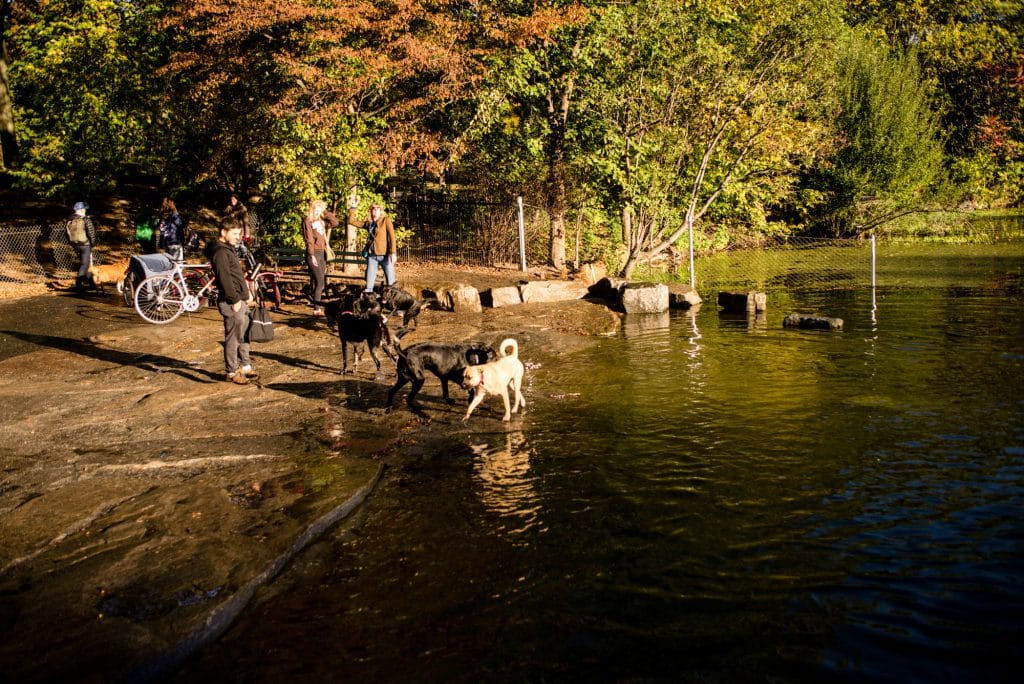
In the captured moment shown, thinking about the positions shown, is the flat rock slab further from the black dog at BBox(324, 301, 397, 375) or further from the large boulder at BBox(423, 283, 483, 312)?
the black dog at BBox(324, 301, 397, 375)

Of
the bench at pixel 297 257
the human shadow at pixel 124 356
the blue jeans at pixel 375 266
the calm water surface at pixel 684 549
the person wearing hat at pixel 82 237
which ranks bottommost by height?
the calm water surface at pixel 684 549

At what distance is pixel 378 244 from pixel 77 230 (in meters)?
7.69

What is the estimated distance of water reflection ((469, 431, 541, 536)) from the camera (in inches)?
253

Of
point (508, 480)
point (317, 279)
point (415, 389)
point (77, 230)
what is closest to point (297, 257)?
point (317, 279)

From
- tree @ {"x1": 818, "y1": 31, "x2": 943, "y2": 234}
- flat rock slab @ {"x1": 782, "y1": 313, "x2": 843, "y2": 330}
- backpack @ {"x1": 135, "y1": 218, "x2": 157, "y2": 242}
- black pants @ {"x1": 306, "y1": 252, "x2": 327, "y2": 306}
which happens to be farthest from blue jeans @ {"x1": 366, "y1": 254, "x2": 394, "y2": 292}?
tree @ {"x1": 818, "y1": 31, "x2": 943, "y2": 234}

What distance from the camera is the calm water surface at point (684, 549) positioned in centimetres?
456

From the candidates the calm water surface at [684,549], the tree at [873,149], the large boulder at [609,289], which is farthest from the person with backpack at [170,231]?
the tree at [873,149]

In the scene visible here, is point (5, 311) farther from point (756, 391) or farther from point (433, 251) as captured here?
point (756, 391)

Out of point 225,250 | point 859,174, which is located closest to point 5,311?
point 225,250

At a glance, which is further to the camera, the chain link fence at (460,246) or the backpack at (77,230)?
the chain link fence at (460,246)

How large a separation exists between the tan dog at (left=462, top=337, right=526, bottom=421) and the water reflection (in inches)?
19.4

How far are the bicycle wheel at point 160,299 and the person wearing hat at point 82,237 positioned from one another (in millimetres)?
4484

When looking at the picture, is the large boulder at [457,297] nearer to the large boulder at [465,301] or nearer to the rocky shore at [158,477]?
the large boulder at [465,301]

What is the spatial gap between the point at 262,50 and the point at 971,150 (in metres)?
38.3
